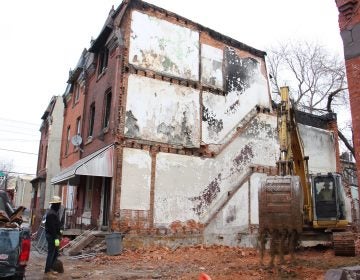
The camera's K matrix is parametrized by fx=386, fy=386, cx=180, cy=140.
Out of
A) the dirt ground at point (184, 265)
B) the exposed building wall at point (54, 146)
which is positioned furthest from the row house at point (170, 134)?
the exposed building wall at point (54, 146)

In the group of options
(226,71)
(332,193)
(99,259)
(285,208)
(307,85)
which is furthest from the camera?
(307,85)

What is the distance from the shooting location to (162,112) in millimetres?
17641

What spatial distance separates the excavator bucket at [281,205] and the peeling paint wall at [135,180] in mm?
7797

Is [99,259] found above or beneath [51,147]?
beneath

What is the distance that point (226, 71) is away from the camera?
20312 millimetres

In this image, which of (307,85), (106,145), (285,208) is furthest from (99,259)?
(307,85)

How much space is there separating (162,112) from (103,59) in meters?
5.26

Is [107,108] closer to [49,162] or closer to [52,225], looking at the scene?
[52,225]

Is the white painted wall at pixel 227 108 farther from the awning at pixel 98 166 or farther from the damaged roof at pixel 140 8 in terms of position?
the awning at pixel 98 166

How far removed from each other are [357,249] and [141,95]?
1056 cm

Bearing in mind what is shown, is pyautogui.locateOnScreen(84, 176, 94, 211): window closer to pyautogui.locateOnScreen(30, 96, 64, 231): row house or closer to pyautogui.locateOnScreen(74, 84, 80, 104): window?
pyautogui.locateOnScreen(74, 84, 80, 104): window

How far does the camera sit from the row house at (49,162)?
2794cm

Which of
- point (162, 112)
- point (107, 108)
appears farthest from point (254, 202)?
point (107, 108)

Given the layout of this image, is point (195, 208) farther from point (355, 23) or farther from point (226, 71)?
point (355, 23)
